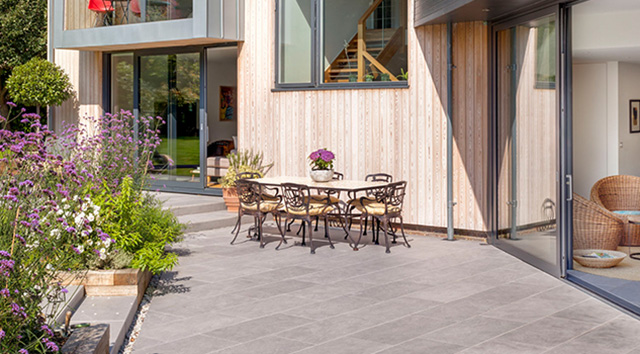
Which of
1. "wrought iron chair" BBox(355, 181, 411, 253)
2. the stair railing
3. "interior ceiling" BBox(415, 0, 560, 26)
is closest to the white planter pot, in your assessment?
"wrought iron chair" BBox(355, 181, 411, 253)

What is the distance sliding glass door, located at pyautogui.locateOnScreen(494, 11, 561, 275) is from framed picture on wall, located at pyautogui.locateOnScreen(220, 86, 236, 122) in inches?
301

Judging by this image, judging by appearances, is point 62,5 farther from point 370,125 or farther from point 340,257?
point 340,257

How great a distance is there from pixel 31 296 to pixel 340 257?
5.15 meters

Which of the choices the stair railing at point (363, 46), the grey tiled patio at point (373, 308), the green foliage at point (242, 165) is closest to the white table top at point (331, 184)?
the grey tiled patio at point (373, 308)

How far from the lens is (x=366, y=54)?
10.0 m

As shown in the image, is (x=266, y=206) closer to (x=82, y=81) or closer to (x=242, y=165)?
(x=242, y=165)

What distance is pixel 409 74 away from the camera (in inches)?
377

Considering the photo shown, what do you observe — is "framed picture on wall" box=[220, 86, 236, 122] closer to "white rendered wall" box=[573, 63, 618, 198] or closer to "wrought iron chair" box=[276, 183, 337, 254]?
"wrought iron chair" box=[276, 183, 337, 254]

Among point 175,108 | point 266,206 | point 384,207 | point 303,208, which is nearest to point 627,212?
point 384,207

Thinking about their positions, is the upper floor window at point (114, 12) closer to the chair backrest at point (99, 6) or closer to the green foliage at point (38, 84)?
the chair backrest at point (99, 6)

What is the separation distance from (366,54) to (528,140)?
323 cm

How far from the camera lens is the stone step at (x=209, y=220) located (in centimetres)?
993

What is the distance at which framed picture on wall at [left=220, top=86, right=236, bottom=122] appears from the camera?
49.1 ft

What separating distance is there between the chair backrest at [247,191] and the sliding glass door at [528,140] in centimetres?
301
